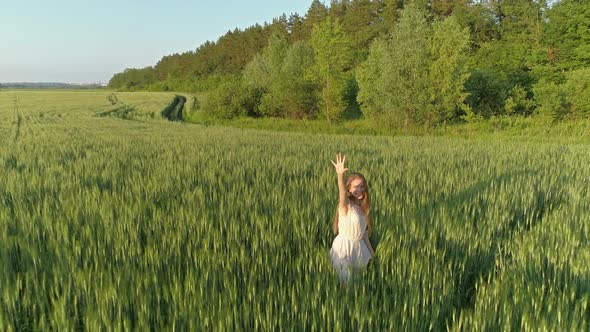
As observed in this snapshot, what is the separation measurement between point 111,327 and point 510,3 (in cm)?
5627

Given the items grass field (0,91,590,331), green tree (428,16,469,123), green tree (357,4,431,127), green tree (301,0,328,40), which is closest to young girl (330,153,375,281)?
grass field (0,91,590,331)

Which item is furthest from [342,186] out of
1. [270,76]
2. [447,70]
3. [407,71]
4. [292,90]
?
[270,76]

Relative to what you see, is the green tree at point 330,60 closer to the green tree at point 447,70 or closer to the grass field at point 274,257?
the green tree at point 447,70

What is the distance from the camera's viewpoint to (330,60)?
2588cm

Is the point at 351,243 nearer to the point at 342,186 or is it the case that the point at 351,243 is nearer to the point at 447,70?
the point at 342,186

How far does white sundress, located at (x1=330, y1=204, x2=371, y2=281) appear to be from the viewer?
2477 millimetres

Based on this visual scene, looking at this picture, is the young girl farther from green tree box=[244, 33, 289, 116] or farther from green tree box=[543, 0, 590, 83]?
green tree box=[543, 0, 590, 83]

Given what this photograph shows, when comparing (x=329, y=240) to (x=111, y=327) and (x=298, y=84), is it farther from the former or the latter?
(x=298, y=84)

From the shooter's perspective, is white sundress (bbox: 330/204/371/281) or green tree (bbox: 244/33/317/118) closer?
white sundress (bbox: 330/204/371/281)

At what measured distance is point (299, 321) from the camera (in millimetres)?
1746

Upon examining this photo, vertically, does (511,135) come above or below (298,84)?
below

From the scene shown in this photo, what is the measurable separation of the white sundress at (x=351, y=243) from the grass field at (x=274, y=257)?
Answer: 0.12 m

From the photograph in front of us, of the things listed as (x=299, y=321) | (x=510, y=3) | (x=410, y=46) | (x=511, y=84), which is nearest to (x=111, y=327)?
(x=299, y=321)

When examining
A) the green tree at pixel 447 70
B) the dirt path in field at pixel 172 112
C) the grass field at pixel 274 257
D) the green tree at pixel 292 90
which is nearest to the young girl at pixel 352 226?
the grass field at pixel 274 257
